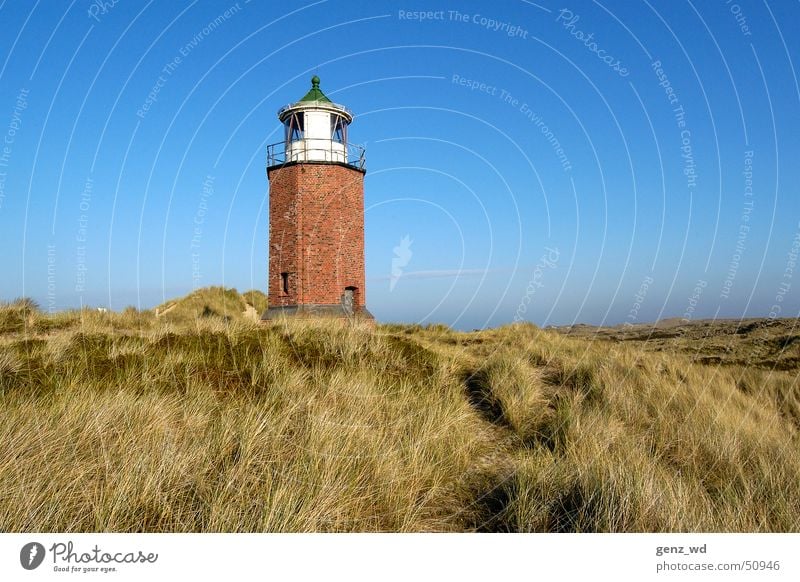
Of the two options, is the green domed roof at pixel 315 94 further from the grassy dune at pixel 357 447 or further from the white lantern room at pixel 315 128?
the grassy dune at pixel 357 447

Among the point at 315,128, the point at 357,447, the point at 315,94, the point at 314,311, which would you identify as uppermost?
the point at 315,94

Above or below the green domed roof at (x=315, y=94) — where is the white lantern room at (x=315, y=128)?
below

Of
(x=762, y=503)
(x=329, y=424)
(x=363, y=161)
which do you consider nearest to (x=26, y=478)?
(x=329, y=424)

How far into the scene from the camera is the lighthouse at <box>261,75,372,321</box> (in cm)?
2042

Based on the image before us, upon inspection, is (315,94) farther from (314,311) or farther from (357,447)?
(357,447)

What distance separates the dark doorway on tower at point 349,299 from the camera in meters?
21.0

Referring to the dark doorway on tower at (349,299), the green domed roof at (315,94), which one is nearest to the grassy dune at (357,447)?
the dark doorway on tower at (349,299)

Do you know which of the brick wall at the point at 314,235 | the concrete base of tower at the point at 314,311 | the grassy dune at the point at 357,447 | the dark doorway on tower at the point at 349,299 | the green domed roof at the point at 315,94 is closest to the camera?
the grassy dune at the point at 357,447

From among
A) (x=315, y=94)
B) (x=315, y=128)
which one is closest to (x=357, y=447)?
(x=315, y=128)

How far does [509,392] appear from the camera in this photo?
726 cm

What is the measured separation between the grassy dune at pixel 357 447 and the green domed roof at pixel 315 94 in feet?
56.1

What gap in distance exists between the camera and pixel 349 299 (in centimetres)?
2141

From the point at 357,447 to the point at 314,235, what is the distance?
55.6ft

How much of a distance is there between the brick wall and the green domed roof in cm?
388
